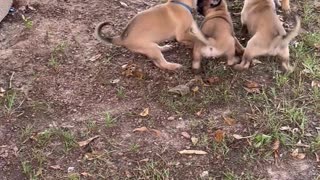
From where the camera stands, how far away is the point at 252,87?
4.98m

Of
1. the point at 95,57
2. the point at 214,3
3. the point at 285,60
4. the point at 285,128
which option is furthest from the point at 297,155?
the point at 95,57

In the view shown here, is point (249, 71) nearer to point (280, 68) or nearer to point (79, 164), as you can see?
point (280, 68)

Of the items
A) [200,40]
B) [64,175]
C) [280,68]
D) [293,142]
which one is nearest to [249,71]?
[280,68]

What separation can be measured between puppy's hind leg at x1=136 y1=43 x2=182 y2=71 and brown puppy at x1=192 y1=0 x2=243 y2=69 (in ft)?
0.69

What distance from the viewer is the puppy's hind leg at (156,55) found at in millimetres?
4957

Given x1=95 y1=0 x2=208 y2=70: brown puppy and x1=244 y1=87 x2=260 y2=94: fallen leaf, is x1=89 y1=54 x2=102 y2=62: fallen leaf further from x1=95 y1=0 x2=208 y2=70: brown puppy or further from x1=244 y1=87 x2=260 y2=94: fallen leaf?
x1=244 y1=87 x2=260 y2=94: fallen leaf

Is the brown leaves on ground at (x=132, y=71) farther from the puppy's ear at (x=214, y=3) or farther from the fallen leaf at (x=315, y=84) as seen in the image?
the fallen leaf at (x=315, y=84)

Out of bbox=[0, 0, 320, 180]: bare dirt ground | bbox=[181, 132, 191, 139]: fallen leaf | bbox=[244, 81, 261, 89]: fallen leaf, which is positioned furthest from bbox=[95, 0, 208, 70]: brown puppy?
bbox=[181, 132, 191, 139]: fallen leaf

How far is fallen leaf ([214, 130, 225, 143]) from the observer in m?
4.43

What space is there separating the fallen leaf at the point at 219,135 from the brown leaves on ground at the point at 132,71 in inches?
38.1

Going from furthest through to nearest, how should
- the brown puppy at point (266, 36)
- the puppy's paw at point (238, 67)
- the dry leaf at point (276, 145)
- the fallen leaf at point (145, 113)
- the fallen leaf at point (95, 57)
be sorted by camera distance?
the fallen leaf at point (95, 57) → the puppy's paw at point (238, 67) → the brown puppy at point (266, 36) → the fallen leaf at point (145, 113) → the dry leaf at point (276, 145)

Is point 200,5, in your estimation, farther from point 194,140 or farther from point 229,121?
point 194,140

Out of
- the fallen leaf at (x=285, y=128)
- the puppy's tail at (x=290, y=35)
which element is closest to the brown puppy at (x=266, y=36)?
the puppy's tail at (x=290, y=35)

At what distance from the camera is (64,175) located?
4.18m
